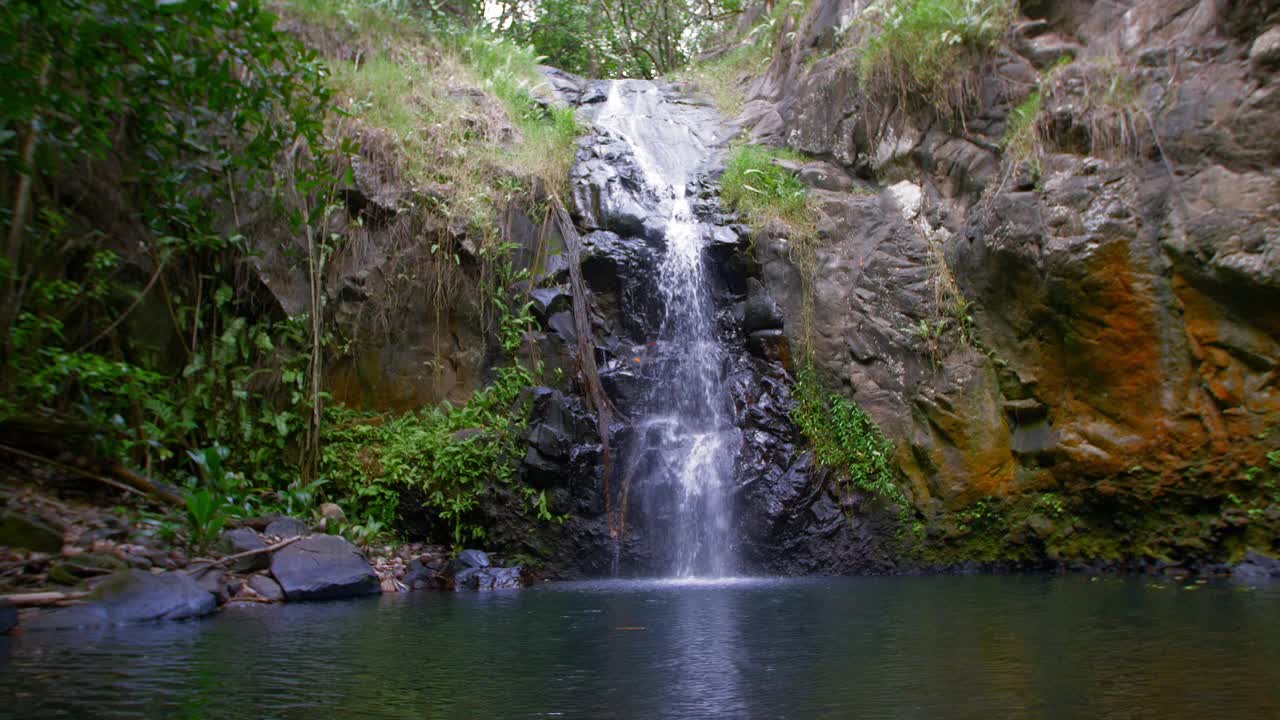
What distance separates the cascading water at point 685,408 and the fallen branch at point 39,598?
4293 mm

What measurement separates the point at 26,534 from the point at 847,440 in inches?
248

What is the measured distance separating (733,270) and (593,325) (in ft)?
5.77

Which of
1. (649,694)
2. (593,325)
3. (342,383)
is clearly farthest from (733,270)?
(649,694)

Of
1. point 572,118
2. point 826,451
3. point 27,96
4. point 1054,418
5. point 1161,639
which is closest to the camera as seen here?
point 1161,639

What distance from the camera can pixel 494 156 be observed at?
8.94 meters

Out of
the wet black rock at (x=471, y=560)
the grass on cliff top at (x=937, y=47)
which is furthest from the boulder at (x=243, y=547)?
the grass on cliff top at (x=937, y=47)

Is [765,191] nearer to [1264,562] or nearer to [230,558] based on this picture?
[1264,562]

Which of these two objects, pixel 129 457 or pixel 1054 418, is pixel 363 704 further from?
pixel 1054 418

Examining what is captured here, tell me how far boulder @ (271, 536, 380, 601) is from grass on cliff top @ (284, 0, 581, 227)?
4.12 meters

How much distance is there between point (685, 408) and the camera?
307 inches

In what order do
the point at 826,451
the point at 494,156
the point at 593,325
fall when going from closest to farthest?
the point at 826,451
the point at 593,325
the point at 494,156

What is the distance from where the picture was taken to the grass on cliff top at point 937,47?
27.0 ft

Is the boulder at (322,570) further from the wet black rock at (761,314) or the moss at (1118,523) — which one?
the moss at (1118,523)

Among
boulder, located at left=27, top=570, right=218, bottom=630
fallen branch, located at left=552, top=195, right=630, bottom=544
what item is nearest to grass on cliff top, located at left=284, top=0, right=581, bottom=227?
fallen branch, located at left=552, top=195, right=630, bottom=544
